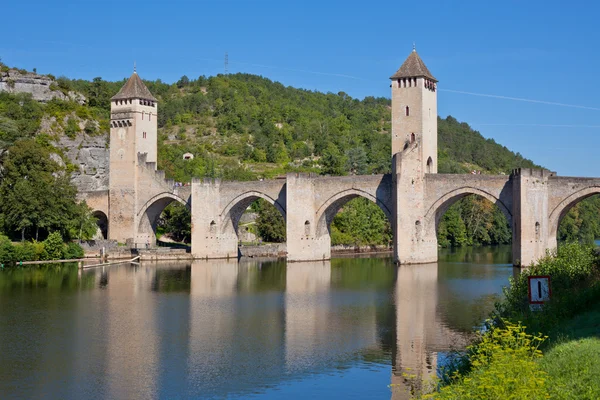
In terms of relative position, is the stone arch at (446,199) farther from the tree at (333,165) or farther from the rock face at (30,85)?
the rock face at (30,85)

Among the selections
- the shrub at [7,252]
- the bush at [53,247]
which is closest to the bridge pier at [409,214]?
the bush at [53,247]

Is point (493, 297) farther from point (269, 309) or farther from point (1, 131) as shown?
point (1, 131)

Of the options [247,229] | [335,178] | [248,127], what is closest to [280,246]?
[247,229]

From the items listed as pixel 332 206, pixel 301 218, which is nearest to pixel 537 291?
pixel 301 218

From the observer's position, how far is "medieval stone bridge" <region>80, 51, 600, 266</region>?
30859 millimetres

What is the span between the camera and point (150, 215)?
136 feet

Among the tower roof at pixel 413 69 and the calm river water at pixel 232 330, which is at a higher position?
the tower roof at pixel 413 69

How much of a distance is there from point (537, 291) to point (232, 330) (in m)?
7.44

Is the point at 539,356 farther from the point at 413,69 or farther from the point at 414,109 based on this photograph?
the point at 413,69

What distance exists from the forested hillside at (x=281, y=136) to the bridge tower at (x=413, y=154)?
10.5 metres

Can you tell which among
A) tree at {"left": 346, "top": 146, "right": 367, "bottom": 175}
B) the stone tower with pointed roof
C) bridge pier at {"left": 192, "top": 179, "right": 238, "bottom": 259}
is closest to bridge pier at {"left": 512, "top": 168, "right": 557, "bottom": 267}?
the stone tower with pointed roof

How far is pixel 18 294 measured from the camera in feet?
80.8

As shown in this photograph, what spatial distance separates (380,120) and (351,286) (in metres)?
66.0

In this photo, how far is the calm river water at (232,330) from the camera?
1373 cm
